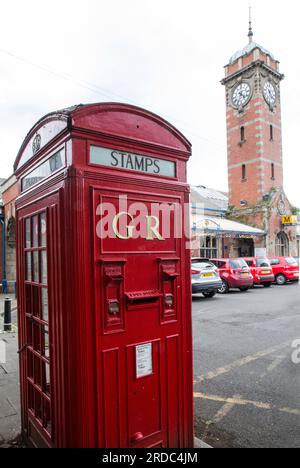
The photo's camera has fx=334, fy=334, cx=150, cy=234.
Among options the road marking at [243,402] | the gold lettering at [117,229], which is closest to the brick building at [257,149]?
the road marking at [243,402]

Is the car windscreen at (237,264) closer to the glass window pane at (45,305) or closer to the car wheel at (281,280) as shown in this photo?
the car wheel at (281,280)

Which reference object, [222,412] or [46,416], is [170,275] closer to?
[46,416]

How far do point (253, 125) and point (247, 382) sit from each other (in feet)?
95.8

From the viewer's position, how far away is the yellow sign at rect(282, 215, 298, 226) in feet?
96.5

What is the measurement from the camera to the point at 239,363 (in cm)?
533

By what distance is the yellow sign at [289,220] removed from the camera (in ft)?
96.5

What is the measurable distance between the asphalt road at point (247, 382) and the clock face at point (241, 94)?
87.2 feet

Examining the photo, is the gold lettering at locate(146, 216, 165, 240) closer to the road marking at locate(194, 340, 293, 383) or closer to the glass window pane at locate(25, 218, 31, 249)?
the glass window pane at locate(25, 218, 31, 249)

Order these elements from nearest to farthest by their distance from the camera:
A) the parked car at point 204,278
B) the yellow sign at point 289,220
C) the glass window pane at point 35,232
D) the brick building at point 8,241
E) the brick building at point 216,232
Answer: the glass window pane at point 35,232, the parked car at point 204,278, the brick building at point 8,241, the brick building at point 216,232, the yellow sign at point 289,220

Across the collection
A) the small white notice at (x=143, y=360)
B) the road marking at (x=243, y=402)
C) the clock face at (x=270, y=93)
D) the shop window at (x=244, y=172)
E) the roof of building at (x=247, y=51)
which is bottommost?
the road marking at (x=243, y=402)

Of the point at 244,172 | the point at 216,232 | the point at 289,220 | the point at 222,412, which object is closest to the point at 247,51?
the point at 244,172

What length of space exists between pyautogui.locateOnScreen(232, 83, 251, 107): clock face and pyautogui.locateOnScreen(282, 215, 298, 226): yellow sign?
36.4 ft

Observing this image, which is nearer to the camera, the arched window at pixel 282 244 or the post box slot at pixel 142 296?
the post box slot at pixel 142 296

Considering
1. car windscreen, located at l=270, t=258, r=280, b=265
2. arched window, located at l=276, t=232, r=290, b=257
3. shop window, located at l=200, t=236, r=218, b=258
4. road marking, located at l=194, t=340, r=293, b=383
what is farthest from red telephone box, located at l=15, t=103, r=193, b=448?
arched window, located at l=276, t=232, r=290, b=257
